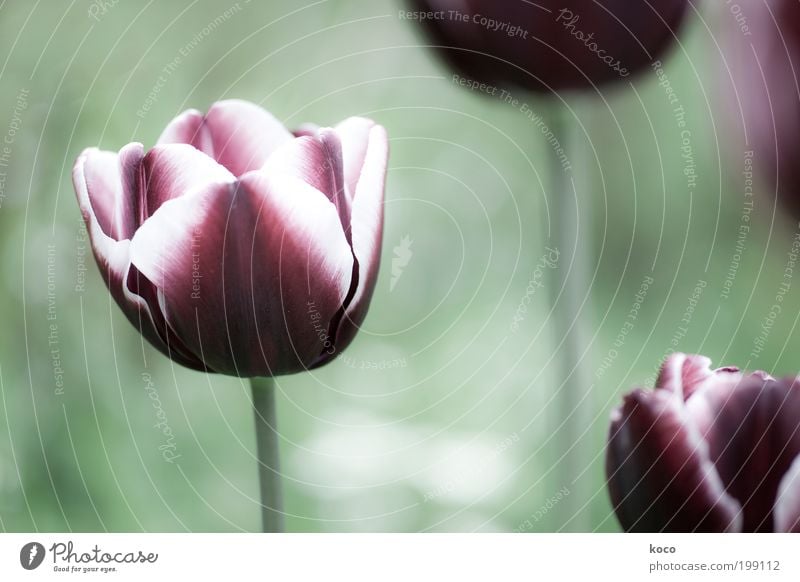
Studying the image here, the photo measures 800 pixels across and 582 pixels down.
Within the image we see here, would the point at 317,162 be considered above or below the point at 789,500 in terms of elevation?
above

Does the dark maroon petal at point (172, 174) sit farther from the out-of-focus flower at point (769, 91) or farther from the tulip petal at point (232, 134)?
the out-of-focus flower at point (769, 91)

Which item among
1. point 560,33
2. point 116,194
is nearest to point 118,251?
point 116,194

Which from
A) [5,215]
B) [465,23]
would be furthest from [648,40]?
[5,215]

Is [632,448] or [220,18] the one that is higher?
[220,18]

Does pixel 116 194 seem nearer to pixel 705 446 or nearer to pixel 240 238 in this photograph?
pixel 240 238

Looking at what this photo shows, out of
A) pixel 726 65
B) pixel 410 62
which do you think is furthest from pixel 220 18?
pixel 726 65

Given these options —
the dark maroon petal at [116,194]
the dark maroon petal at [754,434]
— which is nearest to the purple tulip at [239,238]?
the dark maroon petal at [116,194]

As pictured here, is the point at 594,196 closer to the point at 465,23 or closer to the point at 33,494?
the point at 465,23
